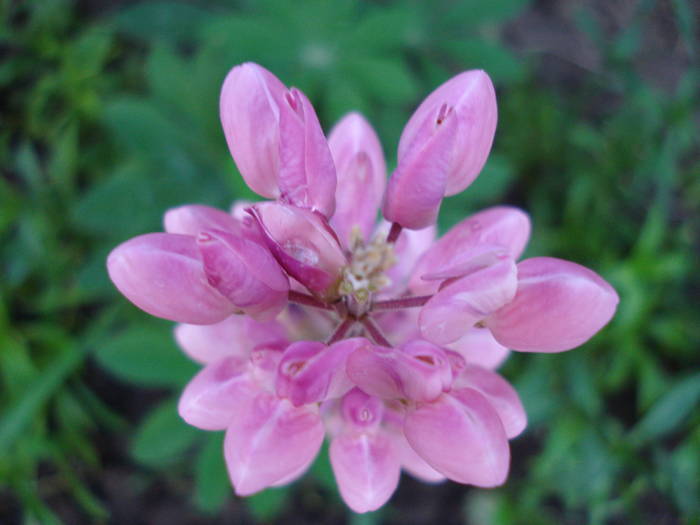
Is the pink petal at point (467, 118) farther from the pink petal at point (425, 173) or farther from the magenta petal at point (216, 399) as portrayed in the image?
→ the magenta petal at point (216, 399)

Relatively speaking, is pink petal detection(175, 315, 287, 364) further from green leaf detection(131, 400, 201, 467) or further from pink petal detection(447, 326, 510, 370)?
green leaf detection(131, 400, 201, 467)

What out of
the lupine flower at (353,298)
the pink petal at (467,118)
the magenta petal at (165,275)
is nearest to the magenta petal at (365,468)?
the lupine flower at (353,298)

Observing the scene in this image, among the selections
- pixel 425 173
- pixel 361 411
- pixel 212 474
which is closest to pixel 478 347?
pixel 361 411

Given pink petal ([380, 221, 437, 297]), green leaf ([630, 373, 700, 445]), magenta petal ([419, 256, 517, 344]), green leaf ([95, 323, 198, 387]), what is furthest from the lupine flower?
green leaf ([630, 373, 700, 445])

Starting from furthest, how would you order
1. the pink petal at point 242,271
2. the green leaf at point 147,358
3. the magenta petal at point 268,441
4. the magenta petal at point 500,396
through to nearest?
the green leaf at point 147,358, the magenta petal at point 500,396, the magenta petal at point 268,441, the pink petal at point 242,271

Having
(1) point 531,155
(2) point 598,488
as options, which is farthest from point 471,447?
(1) point 531,155

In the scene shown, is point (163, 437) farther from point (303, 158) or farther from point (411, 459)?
point (303, 158)
